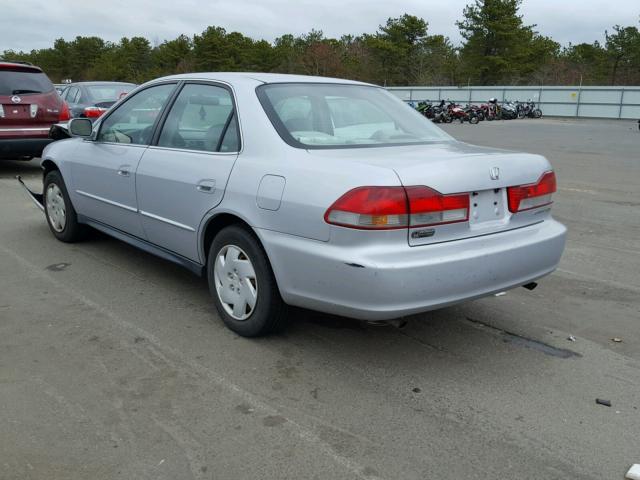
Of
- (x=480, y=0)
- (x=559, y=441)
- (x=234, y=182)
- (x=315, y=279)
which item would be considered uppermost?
(x=480, y=0)

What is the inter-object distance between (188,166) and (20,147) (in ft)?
23.2

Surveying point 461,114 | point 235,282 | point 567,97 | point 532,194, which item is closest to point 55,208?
point 235,282

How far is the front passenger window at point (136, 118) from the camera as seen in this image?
459cm

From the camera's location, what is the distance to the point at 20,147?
9.79 meters

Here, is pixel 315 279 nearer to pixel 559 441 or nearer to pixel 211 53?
pixel 559 441

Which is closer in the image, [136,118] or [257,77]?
[257,77]

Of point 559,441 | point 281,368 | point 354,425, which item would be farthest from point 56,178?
point 559,441

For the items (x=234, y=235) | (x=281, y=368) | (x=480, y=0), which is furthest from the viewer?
(x=480, y=0)

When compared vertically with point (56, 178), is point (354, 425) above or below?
below

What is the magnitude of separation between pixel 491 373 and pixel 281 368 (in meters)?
1.16

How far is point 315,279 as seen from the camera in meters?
3.19

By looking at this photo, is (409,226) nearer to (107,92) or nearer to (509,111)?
(107,92)

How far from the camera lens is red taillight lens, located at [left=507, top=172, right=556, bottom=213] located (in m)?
3.52

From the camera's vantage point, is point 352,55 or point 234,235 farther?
point 352,55
